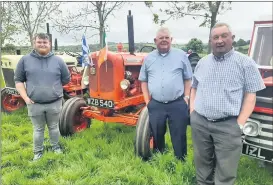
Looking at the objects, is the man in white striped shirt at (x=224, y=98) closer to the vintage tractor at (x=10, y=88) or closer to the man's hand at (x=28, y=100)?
the man's hand at (x=28, y=100)

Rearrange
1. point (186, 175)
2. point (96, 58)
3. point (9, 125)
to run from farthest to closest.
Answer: point (9, 125) < point (96, 58) < point (186, 175)

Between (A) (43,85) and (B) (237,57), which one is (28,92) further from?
(B) (237,57)

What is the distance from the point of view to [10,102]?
6.89 meters

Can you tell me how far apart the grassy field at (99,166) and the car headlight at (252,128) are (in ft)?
1.83

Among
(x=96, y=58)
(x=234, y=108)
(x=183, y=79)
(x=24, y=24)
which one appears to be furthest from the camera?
(x=24, y=24)

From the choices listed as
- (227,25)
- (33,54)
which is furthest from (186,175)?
(33,54)

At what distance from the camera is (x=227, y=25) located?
2.67 m

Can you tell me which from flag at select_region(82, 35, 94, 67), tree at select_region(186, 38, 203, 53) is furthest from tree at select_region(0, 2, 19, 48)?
flag at select_region(82, 35, 94, 67)

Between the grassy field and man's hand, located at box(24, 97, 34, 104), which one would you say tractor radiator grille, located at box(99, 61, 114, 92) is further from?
man's hand, located at box(24, 97, 34, 104)

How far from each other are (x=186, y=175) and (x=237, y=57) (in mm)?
1447

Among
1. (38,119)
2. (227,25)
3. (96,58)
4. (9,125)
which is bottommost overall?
(9,125)

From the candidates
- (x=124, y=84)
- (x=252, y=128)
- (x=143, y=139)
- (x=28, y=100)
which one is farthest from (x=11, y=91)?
(x=252, y=128)

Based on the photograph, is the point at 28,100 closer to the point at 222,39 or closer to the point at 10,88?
the point at 222,39

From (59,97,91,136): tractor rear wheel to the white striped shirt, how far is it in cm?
278
